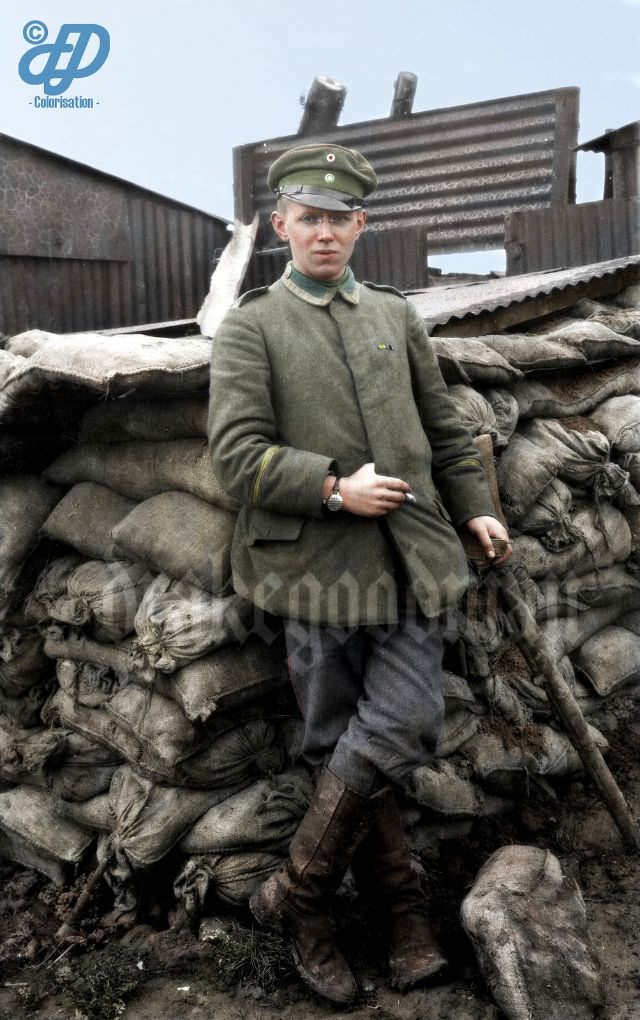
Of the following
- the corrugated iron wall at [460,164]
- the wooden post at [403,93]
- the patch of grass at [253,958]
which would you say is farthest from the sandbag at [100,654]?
the wooden post at [403,93]

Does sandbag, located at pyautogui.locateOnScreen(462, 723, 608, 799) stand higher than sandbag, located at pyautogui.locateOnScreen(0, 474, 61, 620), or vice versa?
sandbag, located at pyautogui.locateOnScreen(0, 474, 61, 620)

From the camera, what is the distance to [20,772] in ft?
11.8

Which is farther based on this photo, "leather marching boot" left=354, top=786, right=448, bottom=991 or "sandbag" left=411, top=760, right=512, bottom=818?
"sandbag" left=411, top=760, right=512, bottom=818

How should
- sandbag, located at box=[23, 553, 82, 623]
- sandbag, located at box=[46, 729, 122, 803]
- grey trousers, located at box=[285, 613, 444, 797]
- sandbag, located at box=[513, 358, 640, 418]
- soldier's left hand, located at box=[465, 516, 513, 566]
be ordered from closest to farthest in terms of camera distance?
1. grey trousers, located at box=[285, 613, 444, 797]
2. soldier's left hand, located at box=[465, 516, 513, 566]
3. sandbag, located at box=[46, 729, 122, 803]
4. sandbag, located at box=[23, 553, 82, 623]
5. sandbag, located at box=[513, 358, 640, 418]

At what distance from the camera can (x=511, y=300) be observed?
4535 millimetres

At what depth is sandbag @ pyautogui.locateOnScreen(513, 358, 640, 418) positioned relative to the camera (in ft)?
12.8

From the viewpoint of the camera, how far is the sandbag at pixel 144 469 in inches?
122

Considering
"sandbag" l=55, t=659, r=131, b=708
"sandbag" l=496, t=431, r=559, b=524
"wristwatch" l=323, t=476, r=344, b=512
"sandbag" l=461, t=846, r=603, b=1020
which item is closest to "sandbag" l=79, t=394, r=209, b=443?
"wristwatch" l=323, t=476, r=344, b=512

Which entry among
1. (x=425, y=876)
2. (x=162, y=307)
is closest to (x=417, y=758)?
(x=425, y=876)

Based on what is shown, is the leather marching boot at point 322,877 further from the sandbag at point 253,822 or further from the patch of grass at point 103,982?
the patch of grass at point 103,982

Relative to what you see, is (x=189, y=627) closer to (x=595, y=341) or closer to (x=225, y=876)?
(x=225, y=876)

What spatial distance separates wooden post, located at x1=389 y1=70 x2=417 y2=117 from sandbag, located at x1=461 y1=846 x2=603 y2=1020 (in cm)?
786

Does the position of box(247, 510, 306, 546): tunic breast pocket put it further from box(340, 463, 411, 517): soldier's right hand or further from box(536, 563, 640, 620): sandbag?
box(536, 563, 640, 620): sandbag

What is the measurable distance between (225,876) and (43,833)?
867 mm
